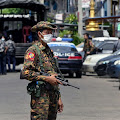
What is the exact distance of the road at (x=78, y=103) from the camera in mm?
11352

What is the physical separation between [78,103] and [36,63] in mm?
7398

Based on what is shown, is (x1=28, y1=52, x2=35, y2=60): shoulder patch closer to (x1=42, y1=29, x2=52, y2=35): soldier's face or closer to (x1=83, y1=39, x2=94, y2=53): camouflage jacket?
(x1=42, y1=29, x2=52, y2=35): soldier's face

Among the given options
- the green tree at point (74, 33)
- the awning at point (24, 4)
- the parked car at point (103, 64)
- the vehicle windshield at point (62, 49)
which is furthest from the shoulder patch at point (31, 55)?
the green tree at point (74, 33)

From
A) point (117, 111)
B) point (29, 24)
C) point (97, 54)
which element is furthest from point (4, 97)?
point (29, 24)

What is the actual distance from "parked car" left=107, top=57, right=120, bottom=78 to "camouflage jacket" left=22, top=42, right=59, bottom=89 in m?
14.2

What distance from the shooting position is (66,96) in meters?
15.6

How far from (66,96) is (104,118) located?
4.56 m

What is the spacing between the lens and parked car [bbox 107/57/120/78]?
20625mm

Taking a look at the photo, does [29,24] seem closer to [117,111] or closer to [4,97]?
[4,97]

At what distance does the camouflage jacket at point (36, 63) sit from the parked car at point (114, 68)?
1417cm

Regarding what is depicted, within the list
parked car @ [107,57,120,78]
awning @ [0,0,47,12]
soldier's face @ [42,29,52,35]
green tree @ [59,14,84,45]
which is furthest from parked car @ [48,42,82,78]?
green tree @ [59,14,84,45]

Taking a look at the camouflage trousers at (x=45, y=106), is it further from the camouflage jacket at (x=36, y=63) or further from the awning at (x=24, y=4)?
the awning at (x=24, y=4)

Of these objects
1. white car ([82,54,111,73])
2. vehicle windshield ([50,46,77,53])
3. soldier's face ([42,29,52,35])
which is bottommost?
white car ([82,54,111,73])

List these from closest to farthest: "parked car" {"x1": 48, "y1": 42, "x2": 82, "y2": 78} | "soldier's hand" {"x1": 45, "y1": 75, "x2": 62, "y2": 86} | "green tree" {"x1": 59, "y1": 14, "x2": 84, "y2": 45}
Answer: "soldier's hand" {"x1": 45, "y1": 75, "x2": 62, "y2": 86} → "parked car" {"x1": 48, "y1": 42, "x2": 82, "y2": 78} → "green tree" {"x1": 59, "y1": 14, "x2": 84, "y2": 45}
